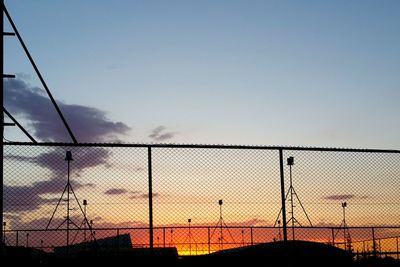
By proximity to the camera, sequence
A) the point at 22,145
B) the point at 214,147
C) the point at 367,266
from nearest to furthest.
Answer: the point at 22,145 → the point at 214,147 → the point at 367,266

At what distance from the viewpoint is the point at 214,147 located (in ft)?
32.8

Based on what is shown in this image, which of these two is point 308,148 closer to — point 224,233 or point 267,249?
point 267,249

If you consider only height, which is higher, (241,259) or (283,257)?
(283,257)

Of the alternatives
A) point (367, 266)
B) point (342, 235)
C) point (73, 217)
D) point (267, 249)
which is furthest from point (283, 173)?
point (342, 235)

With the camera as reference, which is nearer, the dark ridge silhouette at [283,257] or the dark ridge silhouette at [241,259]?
the dark ridge silhouette at [241,259]

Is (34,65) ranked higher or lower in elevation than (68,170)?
higher

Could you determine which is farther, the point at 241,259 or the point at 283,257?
the point at 241,259

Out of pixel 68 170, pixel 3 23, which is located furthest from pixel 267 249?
pixel 3 23

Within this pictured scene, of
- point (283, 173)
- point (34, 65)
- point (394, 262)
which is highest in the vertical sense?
point (34, 65)

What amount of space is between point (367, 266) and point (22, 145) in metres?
8.12

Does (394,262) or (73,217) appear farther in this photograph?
(73,217)

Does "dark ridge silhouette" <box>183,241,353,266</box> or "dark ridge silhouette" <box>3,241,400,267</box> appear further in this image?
"dark ridge silhouette" <box>183,241,353,266</box>

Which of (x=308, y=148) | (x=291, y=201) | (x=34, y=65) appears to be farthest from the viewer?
(x=291, y=201)

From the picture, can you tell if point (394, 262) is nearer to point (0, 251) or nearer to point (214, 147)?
point (214, 147)
